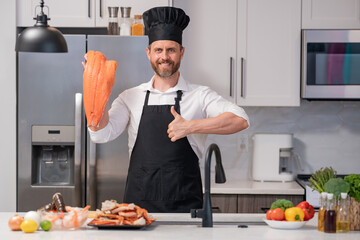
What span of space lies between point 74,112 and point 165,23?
0.93m

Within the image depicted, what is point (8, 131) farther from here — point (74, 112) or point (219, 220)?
point (219, 220)

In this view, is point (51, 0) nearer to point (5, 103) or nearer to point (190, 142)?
point (5, 103)

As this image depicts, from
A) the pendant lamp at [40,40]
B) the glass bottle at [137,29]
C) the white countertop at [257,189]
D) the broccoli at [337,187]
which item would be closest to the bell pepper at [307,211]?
the broccoli at [337,187]

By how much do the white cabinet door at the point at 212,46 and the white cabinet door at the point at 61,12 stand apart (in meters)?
0.71

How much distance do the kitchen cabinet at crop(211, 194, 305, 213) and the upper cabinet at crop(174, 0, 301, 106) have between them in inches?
25.8

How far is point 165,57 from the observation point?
281cm

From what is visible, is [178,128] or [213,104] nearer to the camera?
[178,128]

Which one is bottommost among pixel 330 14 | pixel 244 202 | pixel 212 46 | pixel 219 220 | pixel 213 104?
pixel 244 202

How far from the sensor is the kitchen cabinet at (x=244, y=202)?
3543 millimetres

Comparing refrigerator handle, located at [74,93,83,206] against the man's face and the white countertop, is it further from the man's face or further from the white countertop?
the white countertop

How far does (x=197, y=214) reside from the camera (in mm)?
2129

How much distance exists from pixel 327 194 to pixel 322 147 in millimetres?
2156

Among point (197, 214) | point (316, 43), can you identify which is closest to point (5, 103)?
point (197, 214)

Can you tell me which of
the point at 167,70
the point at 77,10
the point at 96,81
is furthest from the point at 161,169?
the point at 77,10
